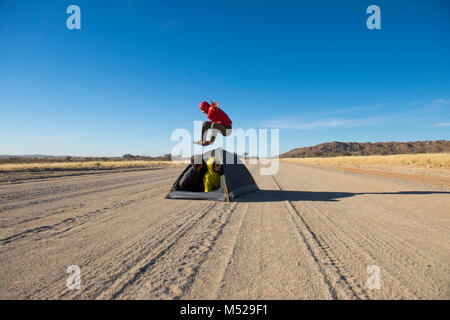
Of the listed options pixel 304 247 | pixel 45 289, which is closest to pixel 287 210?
pixel 304 247

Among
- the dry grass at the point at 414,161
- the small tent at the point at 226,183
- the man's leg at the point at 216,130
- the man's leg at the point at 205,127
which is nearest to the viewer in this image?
the man's leg at the point at 216,130

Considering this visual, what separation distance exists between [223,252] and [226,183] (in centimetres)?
362

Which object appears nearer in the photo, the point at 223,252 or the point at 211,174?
the point at 223,252

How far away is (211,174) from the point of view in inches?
268

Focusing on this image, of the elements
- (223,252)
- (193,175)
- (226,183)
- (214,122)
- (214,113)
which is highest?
(214,113)

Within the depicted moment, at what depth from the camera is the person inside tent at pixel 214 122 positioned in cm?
580

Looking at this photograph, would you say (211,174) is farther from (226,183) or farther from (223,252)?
(223,252)

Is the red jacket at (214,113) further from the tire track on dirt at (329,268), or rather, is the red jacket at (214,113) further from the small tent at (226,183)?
the tire track on dirt at (329,268)

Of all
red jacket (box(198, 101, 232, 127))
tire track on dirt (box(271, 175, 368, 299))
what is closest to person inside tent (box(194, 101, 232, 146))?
red jacket (box(198, 101, 232, 127))

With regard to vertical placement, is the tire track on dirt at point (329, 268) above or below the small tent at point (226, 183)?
below

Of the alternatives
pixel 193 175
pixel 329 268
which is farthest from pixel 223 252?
pixel 193 175

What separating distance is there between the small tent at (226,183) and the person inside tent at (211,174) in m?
0.16

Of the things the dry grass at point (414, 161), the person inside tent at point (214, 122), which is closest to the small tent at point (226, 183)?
the person inside tent at point (214, 122)
